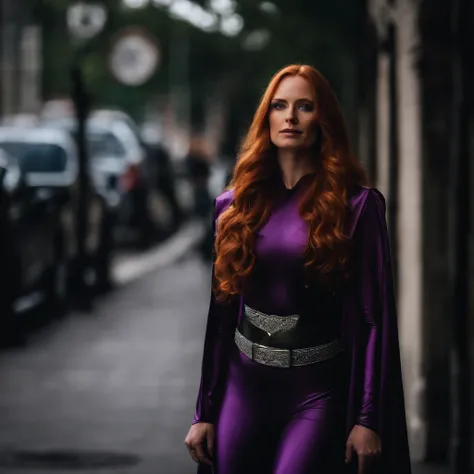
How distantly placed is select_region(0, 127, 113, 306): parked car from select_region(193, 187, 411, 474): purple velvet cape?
404 inches

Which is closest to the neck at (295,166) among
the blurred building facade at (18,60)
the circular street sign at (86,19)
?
the circular street sign at (86,19)

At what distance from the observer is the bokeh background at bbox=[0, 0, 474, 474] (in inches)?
343

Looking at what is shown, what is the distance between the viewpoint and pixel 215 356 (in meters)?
4.57

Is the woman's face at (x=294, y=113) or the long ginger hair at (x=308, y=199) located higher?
the woman's face at (x=294, y=113)

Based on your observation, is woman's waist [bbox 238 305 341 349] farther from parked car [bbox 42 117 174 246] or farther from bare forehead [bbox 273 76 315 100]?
parked car [bbox 42 117 174 246]

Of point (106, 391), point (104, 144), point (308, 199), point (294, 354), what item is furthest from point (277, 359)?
point (104, 144)

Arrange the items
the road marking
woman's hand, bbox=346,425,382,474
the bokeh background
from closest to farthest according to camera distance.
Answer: woman's hand, bbox=346,425,382,474 → the bokeh background → the road marking

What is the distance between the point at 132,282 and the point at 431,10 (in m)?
13.3

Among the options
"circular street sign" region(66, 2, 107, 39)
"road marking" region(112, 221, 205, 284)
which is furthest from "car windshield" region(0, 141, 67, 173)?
"circular street sign" region(66, 2, 107, 39)

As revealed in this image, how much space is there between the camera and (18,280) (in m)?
14.5

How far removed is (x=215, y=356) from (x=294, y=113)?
66 centimetres

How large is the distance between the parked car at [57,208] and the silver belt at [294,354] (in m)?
10.2

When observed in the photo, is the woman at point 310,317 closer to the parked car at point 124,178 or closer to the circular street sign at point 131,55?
the parked car at point 124,178

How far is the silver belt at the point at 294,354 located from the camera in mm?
4410
